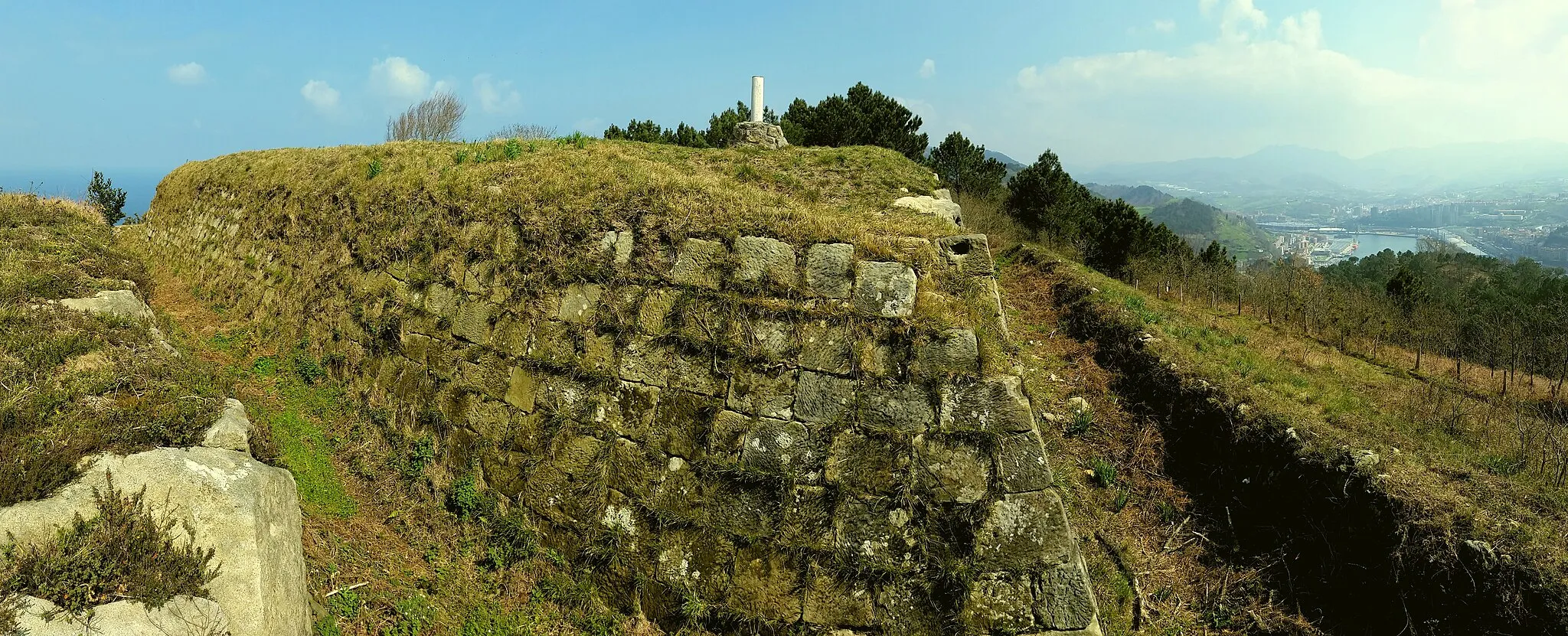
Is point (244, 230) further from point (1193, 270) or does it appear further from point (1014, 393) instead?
point (1193, 270)

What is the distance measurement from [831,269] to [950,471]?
2.26 meters

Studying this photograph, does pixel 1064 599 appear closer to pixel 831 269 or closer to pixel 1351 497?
pixel 831 269

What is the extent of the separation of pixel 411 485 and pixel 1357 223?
7015 inches

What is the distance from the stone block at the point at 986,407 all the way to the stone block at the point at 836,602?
1675 mm

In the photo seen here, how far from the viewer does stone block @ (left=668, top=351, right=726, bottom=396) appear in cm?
625

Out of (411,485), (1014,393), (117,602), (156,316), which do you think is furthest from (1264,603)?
(156,316)

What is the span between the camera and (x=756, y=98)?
61.3 feet

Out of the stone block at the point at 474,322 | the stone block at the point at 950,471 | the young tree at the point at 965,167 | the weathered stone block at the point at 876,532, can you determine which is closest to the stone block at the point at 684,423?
the weathered stone block at the point at 876,532

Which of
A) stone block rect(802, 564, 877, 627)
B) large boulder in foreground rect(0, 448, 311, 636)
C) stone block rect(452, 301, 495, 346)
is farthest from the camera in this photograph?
stone block rect(452, 301, 495, 346)

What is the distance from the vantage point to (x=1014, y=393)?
5.80m

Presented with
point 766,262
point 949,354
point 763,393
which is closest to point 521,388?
point 763,393

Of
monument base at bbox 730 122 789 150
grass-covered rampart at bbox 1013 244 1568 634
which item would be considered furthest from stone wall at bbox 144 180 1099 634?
monument base at bbox 730 122 789 150

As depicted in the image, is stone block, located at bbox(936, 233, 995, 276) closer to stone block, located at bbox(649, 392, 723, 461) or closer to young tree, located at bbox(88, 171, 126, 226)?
stone block, located at bbox(649, 392, 723, 461)

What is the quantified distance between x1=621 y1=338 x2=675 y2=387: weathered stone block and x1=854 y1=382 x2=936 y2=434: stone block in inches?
79.9
